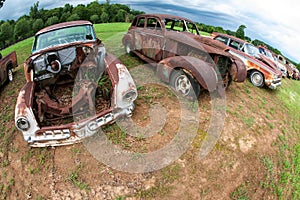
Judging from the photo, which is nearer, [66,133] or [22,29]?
[66,133]

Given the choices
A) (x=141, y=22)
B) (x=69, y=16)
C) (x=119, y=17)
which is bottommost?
(x=69, y=16)

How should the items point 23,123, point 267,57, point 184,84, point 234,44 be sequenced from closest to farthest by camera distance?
point 23,123, point 184,84, point 234,44, point 267,57

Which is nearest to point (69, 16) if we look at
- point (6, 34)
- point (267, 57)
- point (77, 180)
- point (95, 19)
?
point (95, 19)

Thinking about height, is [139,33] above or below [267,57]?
above

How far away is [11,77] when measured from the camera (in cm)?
667

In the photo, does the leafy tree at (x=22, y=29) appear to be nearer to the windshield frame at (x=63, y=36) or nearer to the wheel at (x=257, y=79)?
the windshield frame at (x=63, y=36)

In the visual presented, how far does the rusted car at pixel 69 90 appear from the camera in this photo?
3.49m

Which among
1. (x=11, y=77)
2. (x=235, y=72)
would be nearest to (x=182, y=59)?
(x=235, y=72)

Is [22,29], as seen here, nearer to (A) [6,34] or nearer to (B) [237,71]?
(A) [6,34]

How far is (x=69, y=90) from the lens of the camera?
198 inches

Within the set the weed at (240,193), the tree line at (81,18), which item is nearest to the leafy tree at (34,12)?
the tree line at (81,18)

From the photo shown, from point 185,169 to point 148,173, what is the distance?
2.08 feet

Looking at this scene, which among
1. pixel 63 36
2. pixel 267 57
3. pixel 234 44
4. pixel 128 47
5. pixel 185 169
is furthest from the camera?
pixel 267 57

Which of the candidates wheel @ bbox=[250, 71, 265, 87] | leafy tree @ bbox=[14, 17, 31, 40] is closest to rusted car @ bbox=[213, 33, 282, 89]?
wheel @ bbox=[250, 71, 265, 87]
